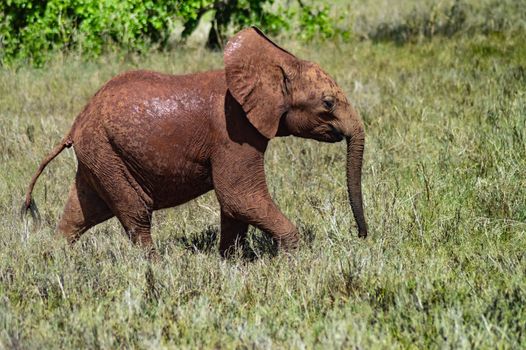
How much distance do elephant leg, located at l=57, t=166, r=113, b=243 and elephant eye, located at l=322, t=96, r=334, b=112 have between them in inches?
60.6

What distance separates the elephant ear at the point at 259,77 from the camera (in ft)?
16.5

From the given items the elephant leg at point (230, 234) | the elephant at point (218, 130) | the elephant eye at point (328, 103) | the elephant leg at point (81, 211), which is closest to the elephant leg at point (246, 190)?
the elephant at point (218, 130)

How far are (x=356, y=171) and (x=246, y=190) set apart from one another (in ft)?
2.15

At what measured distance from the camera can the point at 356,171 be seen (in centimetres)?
524

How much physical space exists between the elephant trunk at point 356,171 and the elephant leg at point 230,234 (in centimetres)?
71

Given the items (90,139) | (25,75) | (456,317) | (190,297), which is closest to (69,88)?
(25,75)

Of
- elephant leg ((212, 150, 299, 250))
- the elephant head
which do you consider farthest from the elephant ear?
elephant leg ((212, 150, 299, 250))

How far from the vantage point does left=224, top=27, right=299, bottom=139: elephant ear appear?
504cm

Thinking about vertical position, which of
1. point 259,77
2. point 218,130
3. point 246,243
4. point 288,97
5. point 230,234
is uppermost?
point 259,77

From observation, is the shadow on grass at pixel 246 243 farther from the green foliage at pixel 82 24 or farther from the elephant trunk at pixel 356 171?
the green foliage at pixel 82 24

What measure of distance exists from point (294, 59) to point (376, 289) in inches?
55.9

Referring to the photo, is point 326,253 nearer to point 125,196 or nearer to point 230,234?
point 230,234

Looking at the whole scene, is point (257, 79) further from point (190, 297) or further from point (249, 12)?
point (249, 12)

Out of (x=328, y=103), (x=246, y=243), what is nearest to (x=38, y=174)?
(x=246, y=243)
